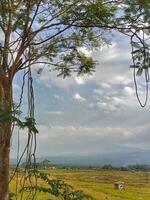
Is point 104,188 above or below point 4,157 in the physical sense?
below

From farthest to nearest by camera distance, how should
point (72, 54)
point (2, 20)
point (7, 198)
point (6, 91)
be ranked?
1. point (72, 54)
2. point (2, 20)
3. point (6, 91)
4. point (7, 198)

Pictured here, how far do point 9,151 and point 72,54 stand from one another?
15.8ft

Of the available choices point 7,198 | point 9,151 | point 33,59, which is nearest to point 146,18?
point 33,59

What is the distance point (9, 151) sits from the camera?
449 inches

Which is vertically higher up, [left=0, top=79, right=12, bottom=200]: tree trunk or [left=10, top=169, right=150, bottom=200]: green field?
[left=0, top=79, right=12, bottom=200]: tree trunk

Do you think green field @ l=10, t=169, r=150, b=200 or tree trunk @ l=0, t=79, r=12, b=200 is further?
green field @ l=10, t=169, r=150, b=200

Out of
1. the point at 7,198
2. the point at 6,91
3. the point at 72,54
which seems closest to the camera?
the point at 7,198

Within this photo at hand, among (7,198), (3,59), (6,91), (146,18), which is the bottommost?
(7,198)

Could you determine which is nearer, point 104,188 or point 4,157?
point 4,157

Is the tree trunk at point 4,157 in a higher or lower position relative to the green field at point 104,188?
higher

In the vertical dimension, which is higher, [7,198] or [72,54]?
[72,54]

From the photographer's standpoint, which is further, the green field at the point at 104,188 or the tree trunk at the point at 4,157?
the green field at the point at 104,188

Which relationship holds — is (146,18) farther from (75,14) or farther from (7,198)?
(7,198)

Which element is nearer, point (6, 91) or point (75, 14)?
point (6, 91)
